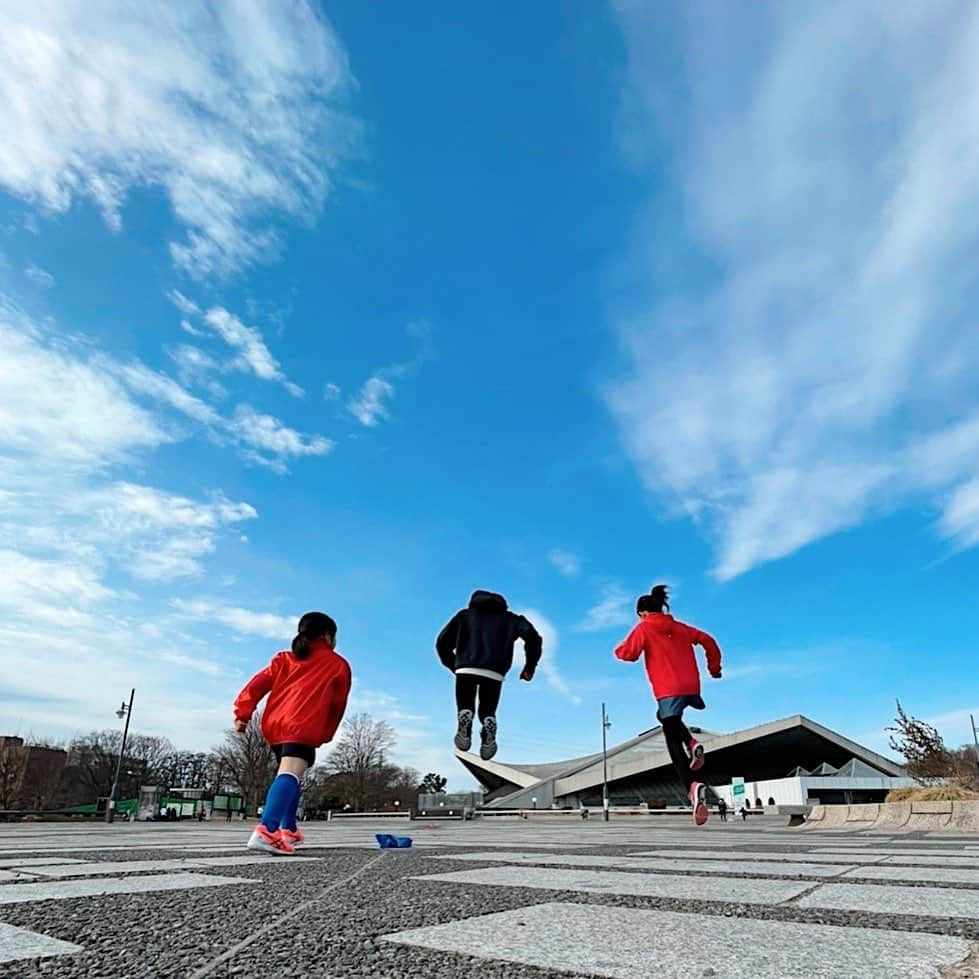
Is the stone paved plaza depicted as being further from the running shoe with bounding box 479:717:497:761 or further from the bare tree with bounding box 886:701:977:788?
the bare tree with bounding box 886:701:977:788

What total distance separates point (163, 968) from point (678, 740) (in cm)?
576

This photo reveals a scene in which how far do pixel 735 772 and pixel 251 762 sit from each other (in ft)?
132

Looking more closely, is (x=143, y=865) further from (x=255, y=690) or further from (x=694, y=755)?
(x=694, y=755)

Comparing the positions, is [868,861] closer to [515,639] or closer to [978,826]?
[515,639]

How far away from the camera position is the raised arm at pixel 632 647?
637cm

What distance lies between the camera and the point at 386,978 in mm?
1097

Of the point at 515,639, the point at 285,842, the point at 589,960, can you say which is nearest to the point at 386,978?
the point at 589,960

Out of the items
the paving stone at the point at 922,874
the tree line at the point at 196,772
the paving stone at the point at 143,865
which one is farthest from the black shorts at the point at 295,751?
the tree line at the point at 196,772

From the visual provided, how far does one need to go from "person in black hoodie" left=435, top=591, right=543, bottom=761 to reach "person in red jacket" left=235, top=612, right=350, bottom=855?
61.0 inches

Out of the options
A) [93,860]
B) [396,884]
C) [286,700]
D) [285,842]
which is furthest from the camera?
[286,700]

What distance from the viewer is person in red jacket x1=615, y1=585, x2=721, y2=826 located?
6.23 meters

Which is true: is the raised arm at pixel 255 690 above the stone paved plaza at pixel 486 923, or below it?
above

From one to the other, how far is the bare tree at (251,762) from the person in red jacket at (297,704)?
43.8m

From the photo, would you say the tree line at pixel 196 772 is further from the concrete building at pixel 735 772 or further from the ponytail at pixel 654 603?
the ponytail at pixel 654 603
